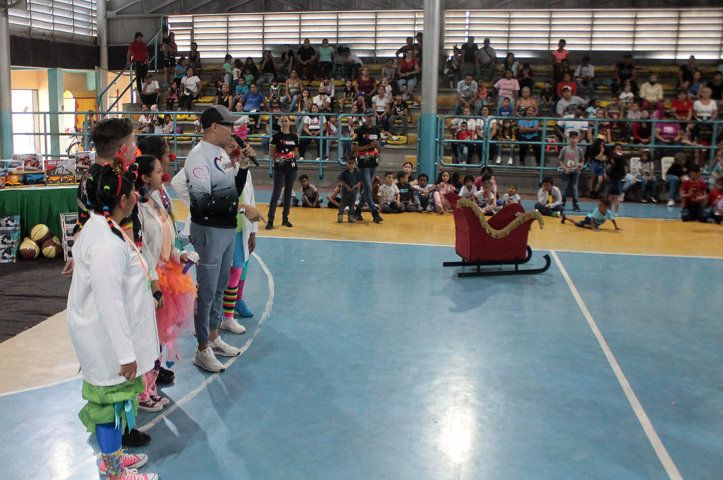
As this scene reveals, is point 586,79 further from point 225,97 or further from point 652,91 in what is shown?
point 225,97

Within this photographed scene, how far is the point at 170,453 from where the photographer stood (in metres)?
3.85

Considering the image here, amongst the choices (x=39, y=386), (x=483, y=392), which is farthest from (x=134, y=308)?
(x=483, y=392)

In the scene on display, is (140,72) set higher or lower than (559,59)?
lower

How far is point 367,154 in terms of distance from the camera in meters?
11.5

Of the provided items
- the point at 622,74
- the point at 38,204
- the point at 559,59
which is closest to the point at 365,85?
the point at 559,59

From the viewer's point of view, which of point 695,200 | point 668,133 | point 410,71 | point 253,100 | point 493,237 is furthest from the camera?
point 410,71

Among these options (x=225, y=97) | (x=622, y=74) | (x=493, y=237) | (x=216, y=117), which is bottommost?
(x=493, y=237)

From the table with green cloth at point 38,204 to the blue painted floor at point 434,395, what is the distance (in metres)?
2.78

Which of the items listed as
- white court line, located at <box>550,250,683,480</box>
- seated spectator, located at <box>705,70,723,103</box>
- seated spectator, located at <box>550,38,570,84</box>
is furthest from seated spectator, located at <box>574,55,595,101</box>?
white court line, located at <box>550,250,683,480</box>

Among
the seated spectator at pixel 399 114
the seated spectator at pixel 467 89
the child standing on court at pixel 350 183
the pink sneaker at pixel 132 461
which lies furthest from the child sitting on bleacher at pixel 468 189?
the pink sneaker at pixel 132 461

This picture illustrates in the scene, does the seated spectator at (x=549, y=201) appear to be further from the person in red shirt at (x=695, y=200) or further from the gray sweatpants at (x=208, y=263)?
the gray sweatpants at (x=208, y=263)

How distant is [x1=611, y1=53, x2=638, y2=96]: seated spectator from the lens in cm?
1772

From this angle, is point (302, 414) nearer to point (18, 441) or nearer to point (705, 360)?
point (18, 441)

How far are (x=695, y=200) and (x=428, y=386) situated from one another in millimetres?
9252
